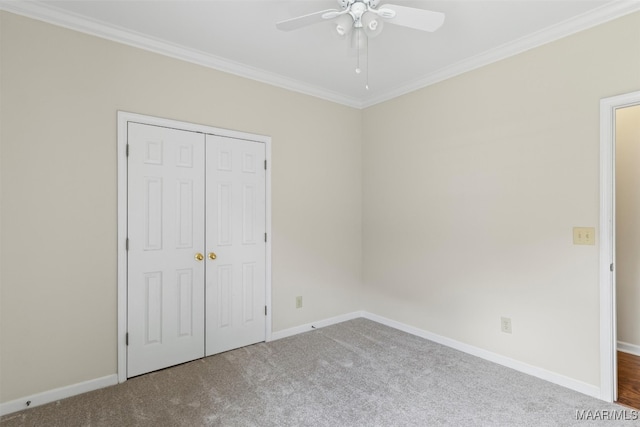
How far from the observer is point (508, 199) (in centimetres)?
276

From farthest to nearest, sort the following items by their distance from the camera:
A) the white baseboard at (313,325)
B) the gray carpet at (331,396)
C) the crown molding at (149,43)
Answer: the white baseboard at (313,325), the crown molding at (149,43), the gray carpet at (331,396)

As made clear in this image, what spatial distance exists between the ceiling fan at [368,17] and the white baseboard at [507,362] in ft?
8.61

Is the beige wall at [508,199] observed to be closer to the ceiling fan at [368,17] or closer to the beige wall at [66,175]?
the ceiling fan at [368,17]

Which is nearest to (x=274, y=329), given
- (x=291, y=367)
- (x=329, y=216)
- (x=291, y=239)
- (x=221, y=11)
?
(x=291, y=367)

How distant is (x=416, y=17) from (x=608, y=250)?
6.59ft

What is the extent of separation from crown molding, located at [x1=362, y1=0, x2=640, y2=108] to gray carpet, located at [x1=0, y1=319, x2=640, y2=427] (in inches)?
103

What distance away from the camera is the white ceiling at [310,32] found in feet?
7.19

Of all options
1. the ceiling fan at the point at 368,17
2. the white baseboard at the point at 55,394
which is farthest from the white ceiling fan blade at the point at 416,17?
the white baseboard at the point at 55,394

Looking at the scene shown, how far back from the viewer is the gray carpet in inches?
81.5

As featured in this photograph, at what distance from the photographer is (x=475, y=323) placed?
2.99 meters

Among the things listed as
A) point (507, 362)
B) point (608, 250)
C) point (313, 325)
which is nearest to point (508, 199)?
point (608, 250)

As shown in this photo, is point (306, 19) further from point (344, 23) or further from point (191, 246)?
point (191, 246)

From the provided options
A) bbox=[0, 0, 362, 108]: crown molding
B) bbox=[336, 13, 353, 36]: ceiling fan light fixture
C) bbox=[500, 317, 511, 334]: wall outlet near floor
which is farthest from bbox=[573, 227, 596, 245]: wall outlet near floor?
bbox=[0, 0, 362, 108]: crown molding

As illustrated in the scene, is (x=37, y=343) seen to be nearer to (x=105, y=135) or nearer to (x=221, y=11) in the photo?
(x=105, y=135)
